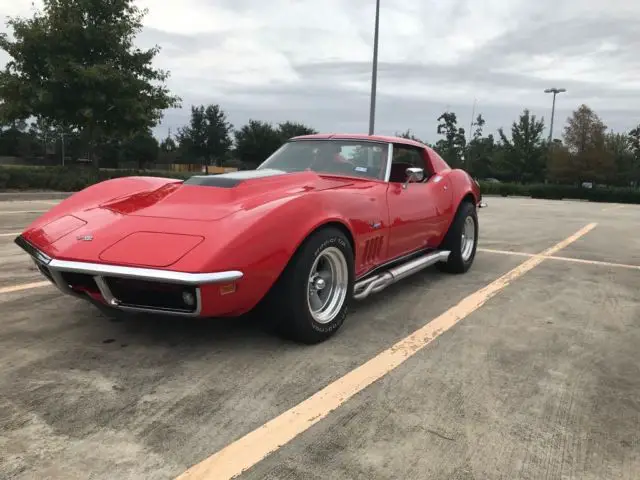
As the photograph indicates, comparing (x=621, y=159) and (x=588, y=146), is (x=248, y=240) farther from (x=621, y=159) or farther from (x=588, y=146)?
(x=621, y=159)

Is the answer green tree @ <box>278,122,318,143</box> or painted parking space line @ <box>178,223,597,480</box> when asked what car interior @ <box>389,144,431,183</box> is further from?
green tree @ <box>278,122,318,143</box>

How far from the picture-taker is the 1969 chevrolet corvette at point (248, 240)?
2744 millimetres

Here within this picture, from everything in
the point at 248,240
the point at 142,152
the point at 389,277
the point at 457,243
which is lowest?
the point at 389,277

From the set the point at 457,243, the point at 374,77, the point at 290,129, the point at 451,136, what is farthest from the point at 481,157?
the point at 457,243

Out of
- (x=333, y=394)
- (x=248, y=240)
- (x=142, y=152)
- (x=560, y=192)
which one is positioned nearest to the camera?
(x=333, y=394)

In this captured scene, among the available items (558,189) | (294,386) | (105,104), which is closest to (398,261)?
(294,386)

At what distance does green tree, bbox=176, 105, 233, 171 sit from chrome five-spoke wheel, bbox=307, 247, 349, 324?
1791 inches

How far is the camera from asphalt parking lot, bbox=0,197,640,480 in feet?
6.75

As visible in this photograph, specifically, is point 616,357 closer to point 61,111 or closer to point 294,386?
point 294,386

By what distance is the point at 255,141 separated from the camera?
164 ft

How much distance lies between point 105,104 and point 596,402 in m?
17.9

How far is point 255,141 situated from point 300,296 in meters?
48.1

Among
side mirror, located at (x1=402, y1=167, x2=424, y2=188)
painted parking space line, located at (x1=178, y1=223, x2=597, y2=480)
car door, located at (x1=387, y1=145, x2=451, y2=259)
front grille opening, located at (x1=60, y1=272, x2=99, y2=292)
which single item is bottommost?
painted parking space line, located at (x1=178, y1=223, x2=597, y2=480)

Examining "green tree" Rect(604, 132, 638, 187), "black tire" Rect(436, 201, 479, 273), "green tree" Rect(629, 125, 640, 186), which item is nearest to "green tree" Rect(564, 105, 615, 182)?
"green tree" Rect(604, 132, 638, 187)
